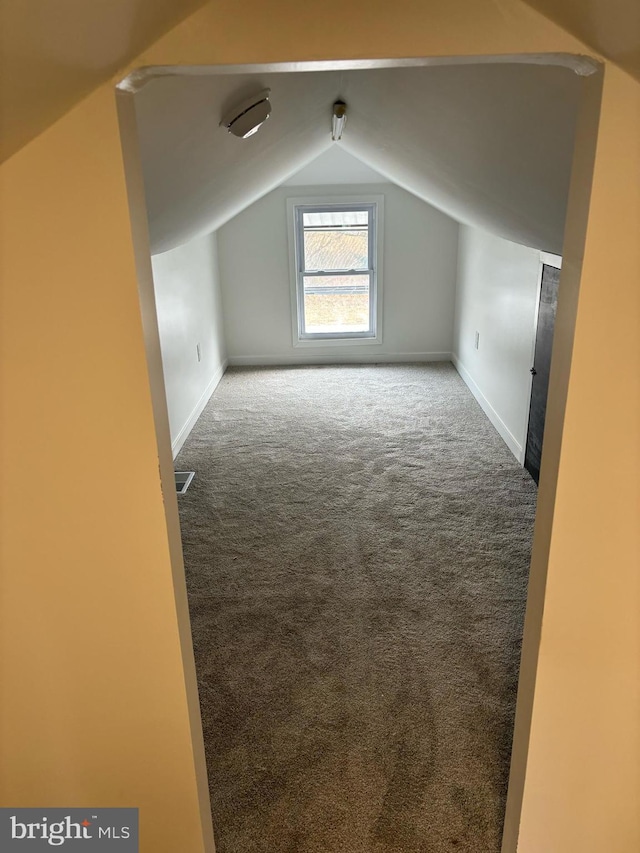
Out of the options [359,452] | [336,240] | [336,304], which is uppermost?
[336,240]

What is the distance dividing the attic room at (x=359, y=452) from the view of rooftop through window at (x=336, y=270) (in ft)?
0.15

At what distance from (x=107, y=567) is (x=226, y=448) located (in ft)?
9.43

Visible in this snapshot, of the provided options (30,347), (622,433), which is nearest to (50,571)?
(30,347)

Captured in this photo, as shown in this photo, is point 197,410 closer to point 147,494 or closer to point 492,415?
point 492,415

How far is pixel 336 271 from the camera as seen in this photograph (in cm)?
564

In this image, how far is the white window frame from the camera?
5.40 metres

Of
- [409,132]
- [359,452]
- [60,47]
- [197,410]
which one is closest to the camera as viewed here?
[60,47]

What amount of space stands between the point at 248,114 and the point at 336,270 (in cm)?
Answer: 415

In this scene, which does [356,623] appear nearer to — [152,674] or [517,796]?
[517,796]

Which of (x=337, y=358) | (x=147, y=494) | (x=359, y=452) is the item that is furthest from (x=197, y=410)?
(x=147, y=494)

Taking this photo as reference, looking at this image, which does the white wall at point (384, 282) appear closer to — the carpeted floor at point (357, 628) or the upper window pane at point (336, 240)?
the upper window pane at point (336, 240)

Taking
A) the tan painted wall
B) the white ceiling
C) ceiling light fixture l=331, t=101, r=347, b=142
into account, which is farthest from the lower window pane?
the tan painted wall

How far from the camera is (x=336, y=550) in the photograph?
9.11 ft

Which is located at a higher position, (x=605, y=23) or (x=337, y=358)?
(x=605, y=23)
